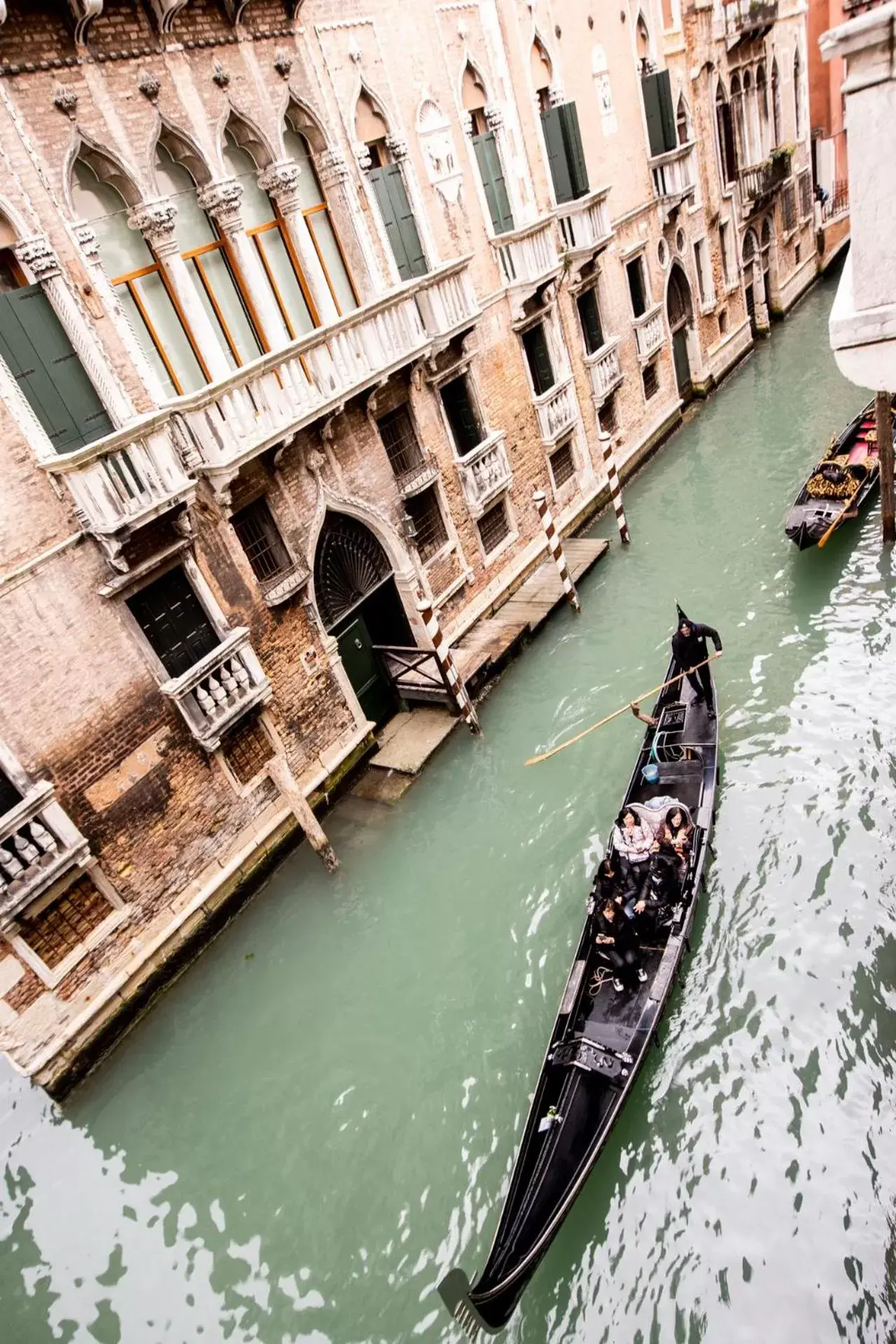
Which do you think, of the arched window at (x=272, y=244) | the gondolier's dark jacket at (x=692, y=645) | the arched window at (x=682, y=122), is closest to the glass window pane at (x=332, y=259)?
the arched window at (x=272, y=244)

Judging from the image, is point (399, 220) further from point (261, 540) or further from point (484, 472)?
point (261, 540)

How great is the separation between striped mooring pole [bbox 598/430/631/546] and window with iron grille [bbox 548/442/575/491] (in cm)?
66

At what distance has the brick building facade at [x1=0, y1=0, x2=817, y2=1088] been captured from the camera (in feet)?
24.8

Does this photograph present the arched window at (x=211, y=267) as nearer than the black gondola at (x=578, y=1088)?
No

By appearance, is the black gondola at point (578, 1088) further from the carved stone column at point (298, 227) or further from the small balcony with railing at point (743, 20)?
the small balcony with railing at point (743, 20)

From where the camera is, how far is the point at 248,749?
990 cm

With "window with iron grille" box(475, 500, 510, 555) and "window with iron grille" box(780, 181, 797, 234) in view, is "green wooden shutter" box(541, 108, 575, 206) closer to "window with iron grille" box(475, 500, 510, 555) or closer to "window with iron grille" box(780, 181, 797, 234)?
"window with iron grille" box(475, 500, 510, 555)

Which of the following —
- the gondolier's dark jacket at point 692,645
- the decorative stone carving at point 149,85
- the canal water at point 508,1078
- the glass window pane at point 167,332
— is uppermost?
the decorative stone carving at point 149,85

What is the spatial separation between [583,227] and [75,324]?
31.1 feet

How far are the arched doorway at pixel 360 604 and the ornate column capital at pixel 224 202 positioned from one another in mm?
3446

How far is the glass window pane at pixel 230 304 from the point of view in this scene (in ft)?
29.6

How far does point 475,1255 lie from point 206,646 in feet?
21.2

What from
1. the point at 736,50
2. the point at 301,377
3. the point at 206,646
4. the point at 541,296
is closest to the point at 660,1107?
the point at 206,646

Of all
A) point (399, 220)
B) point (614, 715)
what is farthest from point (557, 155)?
point (614, 715)
